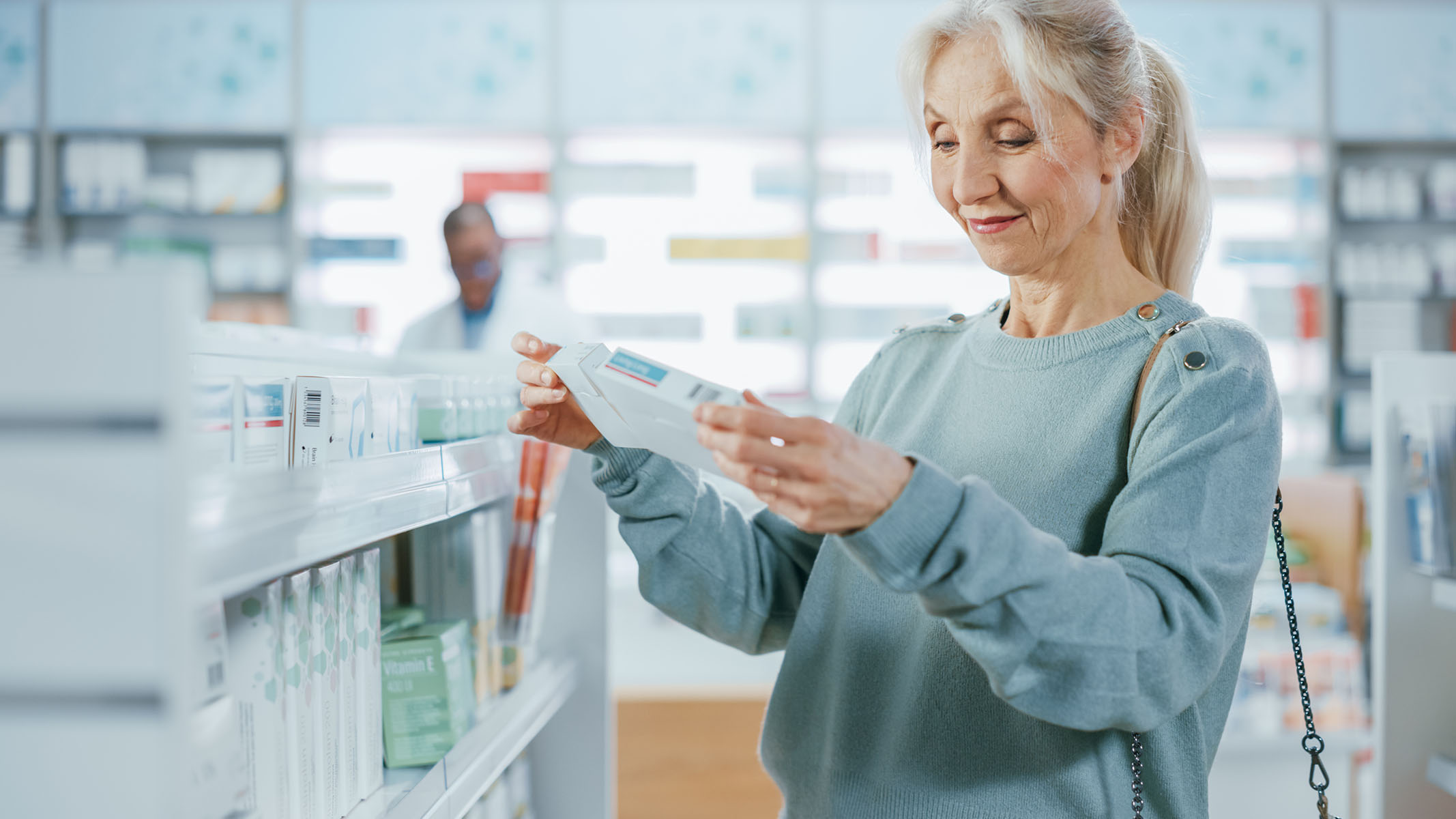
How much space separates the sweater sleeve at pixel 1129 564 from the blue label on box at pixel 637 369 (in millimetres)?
223

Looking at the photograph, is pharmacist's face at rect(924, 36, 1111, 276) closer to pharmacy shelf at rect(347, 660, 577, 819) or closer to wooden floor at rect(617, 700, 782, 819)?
pharmacy shelf at rect(347, 660, 577, 819)

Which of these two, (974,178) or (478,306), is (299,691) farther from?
(478,306)

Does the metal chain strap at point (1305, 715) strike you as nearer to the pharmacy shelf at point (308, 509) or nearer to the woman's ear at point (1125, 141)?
the woman's ear at point (1125, 141)

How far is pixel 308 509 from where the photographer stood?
0.78m

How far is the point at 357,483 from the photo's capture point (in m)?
0.90

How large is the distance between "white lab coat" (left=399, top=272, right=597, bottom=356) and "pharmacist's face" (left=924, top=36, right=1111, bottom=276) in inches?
113

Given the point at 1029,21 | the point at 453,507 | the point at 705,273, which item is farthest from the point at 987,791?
the point at 705,273

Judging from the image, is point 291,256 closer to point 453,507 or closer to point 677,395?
point 453,507

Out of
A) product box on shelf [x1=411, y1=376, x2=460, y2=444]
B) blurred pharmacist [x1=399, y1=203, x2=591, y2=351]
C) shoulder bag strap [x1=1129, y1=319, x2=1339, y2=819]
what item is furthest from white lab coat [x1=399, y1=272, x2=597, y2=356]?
shoulder bag strap [x1=1129, y1=319, x2=1339, y2=819]

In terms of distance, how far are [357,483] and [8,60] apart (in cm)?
532

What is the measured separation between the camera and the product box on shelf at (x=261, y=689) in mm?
858

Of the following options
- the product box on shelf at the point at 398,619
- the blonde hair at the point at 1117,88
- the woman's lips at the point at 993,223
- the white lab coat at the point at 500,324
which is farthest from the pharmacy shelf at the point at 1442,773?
the white lab coat at the point at 500,324

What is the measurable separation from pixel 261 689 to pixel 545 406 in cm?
41

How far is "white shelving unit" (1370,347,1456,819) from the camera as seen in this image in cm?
182
